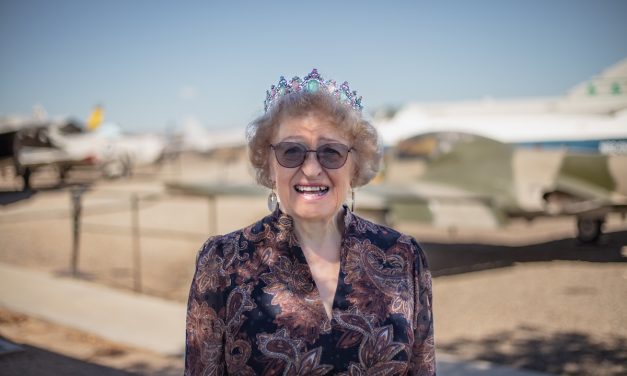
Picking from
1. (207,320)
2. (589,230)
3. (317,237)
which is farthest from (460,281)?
(207,320)

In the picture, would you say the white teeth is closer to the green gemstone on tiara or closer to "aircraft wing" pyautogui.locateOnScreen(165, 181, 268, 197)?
the green gemstone on tiara

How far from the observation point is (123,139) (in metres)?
28.1

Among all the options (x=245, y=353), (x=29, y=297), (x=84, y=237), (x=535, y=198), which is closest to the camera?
(x=245, y=353)

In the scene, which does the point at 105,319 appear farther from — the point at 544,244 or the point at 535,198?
the point at 544,244

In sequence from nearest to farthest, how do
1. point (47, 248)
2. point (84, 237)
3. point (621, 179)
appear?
1. point (621, 179)
2. point (47, 248)
3. point (84, 237)

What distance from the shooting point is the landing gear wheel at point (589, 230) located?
9.10 meters

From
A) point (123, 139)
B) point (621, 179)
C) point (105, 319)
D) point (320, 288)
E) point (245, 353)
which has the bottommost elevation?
point (105, 319)

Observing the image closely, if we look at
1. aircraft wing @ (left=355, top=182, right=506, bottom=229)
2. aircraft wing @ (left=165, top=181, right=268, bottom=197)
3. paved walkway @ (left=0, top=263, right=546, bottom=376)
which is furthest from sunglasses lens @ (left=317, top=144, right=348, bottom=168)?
aircraft wing @ (left=165, top=181, right=268, bottom=197)

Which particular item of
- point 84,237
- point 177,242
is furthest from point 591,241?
point 84,237

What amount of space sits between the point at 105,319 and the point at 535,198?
7083mm

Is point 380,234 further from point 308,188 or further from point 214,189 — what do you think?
point 214,189

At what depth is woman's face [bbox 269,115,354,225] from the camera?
1907 mm

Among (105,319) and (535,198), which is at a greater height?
(535,198)

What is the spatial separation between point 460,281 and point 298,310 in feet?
20.7
